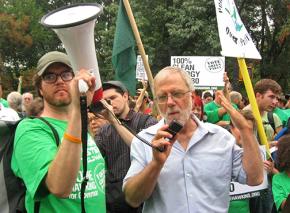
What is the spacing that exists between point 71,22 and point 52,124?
0.66 m

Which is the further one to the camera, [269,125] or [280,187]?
[269,125]

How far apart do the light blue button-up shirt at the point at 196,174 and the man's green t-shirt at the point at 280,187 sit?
120 centimetres

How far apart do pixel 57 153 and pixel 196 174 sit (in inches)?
33.5

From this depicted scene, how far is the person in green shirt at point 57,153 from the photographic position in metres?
2.31

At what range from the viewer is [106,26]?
38.6m

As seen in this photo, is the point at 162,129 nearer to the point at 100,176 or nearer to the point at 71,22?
the point at 100,176

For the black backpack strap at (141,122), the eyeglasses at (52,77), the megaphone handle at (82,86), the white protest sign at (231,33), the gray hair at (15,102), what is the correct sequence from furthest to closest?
the gray hair at (15,102) < the white protest sign at (231,33) < the black backpack strap at (141,122) < the eyeglasses at (52,77) < the megaphone handle at (82,86)

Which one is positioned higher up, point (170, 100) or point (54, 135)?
point (170, 100)

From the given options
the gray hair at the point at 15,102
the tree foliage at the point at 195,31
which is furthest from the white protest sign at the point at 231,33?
the tree foliage at the point at 195,31

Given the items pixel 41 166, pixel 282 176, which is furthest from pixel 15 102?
pixel 41 166

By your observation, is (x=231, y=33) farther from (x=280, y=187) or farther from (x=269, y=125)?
(x=269, y=125)

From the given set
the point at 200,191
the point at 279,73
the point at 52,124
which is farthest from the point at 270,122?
the point at 279,73

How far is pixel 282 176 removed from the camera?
408cm

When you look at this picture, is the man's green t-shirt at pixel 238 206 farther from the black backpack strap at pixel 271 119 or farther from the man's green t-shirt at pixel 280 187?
the black backpack strap at pixel 271 119
